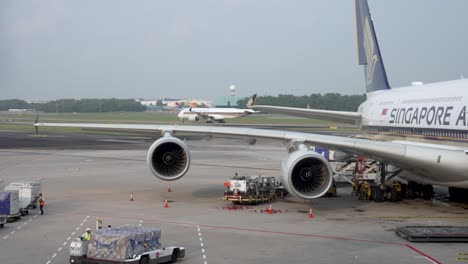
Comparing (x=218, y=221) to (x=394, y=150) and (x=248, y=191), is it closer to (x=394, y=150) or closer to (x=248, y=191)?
(x=248, y=191)

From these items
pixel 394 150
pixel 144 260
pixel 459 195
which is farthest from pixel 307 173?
pixel 144 260

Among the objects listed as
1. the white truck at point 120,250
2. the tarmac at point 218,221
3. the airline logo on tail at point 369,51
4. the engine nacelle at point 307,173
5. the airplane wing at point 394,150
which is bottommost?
the tarmac at point 218,221

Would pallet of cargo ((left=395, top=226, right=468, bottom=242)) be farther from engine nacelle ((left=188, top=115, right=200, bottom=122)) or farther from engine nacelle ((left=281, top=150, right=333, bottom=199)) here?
engine nacelle ((left=188, top=115, right=200, bottom=122))

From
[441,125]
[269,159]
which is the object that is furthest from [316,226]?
[269,159]

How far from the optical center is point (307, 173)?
21875mm

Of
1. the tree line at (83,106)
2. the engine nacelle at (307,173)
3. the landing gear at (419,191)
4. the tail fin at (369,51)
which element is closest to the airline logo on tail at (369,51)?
the tail fin at (369,51)

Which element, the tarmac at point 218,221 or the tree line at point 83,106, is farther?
the tree line at point 83,106

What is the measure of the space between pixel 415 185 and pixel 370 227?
23.7 ft

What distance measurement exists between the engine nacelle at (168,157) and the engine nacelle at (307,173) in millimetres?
4556

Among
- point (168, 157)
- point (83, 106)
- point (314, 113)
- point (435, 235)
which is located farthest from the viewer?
point (83, 106)

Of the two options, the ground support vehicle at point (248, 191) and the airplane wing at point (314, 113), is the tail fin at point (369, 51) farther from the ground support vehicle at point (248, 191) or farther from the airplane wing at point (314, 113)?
the ground support vehicle at point (248, 191)

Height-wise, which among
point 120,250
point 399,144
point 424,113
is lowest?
point 120,250

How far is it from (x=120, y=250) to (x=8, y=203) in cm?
756

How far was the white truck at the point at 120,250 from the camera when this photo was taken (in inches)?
605
